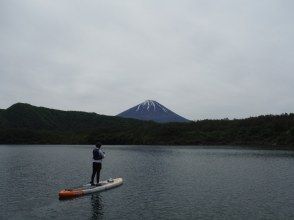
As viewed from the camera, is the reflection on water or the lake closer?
the reflection on water

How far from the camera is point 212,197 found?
107ft

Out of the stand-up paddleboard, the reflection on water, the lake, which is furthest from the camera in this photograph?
the stand-up paddleboard

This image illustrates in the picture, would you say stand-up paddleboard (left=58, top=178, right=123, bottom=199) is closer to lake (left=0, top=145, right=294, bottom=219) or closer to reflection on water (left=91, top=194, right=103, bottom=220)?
lake (left=0, top=145, right=294, bottom=219)

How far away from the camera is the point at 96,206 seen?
2902cm

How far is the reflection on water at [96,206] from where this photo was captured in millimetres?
25789

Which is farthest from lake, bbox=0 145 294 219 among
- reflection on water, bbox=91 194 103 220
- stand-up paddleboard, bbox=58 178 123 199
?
stand-up paddleboard, bbox=58 178 123 199

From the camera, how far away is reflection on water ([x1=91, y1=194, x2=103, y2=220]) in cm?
2579

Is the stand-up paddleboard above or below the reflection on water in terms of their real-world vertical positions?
above

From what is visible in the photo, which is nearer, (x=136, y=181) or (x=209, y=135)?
(x=136, y=181)

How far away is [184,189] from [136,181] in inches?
312

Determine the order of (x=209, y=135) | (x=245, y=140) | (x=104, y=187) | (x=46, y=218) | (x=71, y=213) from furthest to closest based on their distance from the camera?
(x=209, y=135) → (x=245, y=140) → (x=104, y=187) → (x=71, y=213) → (x=46, y=218)

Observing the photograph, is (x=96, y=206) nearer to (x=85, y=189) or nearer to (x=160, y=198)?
(x=85, y=189)

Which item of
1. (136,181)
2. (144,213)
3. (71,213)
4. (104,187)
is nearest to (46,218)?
(71,213)

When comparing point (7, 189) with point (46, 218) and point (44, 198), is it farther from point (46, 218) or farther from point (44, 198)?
point (46, 218)
